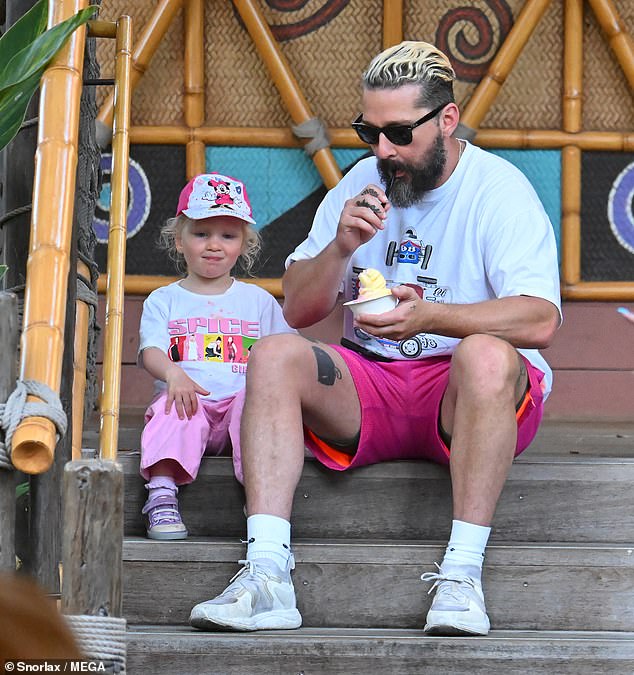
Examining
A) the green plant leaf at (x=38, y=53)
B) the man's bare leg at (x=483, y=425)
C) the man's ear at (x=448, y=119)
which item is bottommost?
the man's bare leg at (x=483, y=425)

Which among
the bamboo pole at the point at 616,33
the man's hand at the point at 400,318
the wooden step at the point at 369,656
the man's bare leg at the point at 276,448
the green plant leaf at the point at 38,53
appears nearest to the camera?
the green plant leaf at the point at 38,53

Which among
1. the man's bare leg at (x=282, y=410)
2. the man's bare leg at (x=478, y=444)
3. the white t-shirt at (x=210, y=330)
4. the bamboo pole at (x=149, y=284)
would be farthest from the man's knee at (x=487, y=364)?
the bamboo pole at (x=149, y=284)

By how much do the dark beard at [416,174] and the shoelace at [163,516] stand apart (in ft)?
2.78

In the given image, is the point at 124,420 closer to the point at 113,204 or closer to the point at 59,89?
the point at 113,204

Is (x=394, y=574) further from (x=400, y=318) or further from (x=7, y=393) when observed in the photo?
(x=7, y=393)

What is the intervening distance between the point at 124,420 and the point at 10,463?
2490mm

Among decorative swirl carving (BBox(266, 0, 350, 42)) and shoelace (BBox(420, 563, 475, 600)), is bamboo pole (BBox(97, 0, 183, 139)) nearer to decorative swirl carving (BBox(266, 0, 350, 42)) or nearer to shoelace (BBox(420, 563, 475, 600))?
decorative swirl carving (BBox(266, 0, 350, 42))

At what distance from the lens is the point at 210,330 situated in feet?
10.2

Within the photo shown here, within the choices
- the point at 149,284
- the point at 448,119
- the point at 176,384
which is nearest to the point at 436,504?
A: the point at 176,384

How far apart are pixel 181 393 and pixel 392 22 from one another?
2.46m

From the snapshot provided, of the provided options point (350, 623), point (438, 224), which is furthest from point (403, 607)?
point (438, 224)

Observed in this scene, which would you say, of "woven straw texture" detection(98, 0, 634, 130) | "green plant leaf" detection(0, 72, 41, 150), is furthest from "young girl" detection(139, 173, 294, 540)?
"woven straw texture" detection(98, 0, 634, 130)

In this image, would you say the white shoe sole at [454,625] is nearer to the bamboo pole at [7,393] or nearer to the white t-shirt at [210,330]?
the bamboo pole at [7,393]

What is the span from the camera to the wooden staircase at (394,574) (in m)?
2.18
